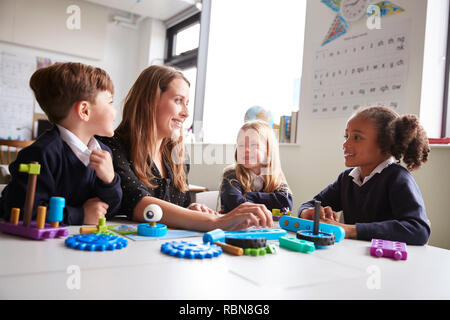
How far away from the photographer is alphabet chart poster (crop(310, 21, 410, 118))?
2188 mm

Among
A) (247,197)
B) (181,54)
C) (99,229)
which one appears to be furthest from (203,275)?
(181,54)

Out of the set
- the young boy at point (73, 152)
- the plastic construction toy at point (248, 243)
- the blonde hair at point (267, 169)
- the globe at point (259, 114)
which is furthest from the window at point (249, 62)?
the plastic construction toy at point (248, 243)

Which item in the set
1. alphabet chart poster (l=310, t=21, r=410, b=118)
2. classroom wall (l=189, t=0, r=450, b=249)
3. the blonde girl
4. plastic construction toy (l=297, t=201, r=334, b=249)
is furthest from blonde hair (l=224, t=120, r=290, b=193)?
plastic construction toy (l=297, t=201, r=334, b=249)

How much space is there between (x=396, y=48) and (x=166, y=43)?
405 cm

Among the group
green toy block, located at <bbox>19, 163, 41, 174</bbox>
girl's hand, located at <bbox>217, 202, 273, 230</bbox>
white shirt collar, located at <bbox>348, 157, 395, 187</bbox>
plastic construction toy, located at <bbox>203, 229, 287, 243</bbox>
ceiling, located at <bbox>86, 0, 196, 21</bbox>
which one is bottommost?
plastic construction toy, located at <bbox>203, 229, 287, 243</bbox>

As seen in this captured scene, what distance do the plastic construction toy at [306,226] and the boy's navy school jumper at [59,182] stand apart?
1.76 ft

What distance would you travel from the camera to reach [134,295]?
1.76 ft

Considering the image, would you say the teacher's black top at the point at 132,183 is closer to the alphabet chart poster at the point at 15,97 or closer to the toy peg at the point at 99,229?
the toy peg at the point at 99,229

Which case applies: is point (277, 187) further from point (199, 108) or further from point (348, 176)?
point (199, 108)

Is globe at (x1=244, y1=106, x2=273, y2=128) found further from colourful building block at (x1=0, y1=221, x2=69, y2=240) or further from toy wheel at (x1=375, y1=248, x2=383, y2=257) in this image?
colourful building block at (x1=0, y1=221, x2=69, y2=240)

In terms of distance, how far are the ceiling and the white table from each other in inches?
178

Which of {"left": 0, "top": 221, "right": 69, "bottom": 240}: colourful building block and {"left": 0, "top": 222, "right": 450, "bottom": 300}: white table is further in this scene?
{"left": 0, "top": 221, "right": 69, "bottom": 240}: colourful building block

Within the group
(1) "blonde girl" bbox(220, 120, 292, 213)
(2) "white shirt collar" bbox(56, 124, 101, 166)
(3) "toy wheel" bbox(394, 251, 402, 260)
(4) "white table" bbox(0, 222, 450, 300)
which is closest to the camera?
(4) "white table" bbox(0, 222, 450, 300)

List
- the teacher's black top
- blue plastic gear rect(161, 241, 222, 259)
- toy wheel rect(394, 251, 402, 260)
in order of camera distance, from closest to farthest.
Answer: blue plastic gear rect(161, 241, 222, 259) < toy wheel rect(394, 251, 402, 260) < the teacher's black top
